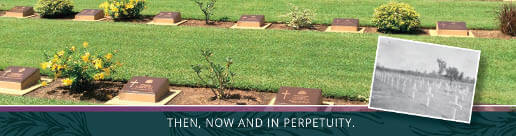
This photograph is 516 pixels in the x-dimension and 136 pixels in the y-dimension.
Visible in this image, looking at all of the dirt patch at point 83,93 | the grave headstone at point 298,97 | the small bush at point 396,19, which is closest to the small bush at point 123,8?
the dirt patch at point 83,93

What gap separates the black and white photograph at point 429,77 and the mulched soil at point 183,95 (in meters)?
4.14

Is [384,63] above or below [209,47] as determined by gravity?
above

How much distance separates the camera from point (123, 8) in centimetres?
1530

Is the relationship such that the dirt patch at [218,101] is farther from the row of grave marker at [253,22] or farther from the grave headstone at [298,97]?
the row of grave marker at [253,22]

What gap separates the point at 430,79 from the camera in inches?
174

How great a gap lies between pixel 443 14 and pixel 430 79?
11414 millimetres

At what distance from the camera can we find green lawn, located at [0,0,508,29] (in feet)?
47.8

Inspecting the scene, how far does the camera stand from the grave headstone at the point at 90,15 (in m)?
15.5

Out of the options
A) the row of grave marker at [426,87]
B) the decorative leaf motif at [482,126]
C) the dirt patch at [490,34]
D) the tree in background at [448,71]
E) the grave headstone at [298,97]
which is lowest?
the grave headstone at [298,97]

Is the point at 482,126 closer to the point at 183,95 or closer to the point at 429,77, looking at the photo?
the point at 429,77

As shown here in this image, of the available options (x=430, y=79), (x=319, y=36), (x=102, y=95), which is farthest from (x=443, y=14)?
(x=430, y=79)

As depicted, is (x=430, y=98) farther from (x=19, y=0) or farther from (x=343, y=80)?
(x=19, y=0)

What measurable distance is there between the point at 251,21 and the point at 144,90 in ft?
19.3

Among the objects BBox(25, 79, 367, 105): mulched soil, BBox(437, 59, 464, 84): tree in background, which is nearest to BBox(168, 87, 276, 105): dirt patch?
BBox(25, 79, 367, 105): mulched soil
